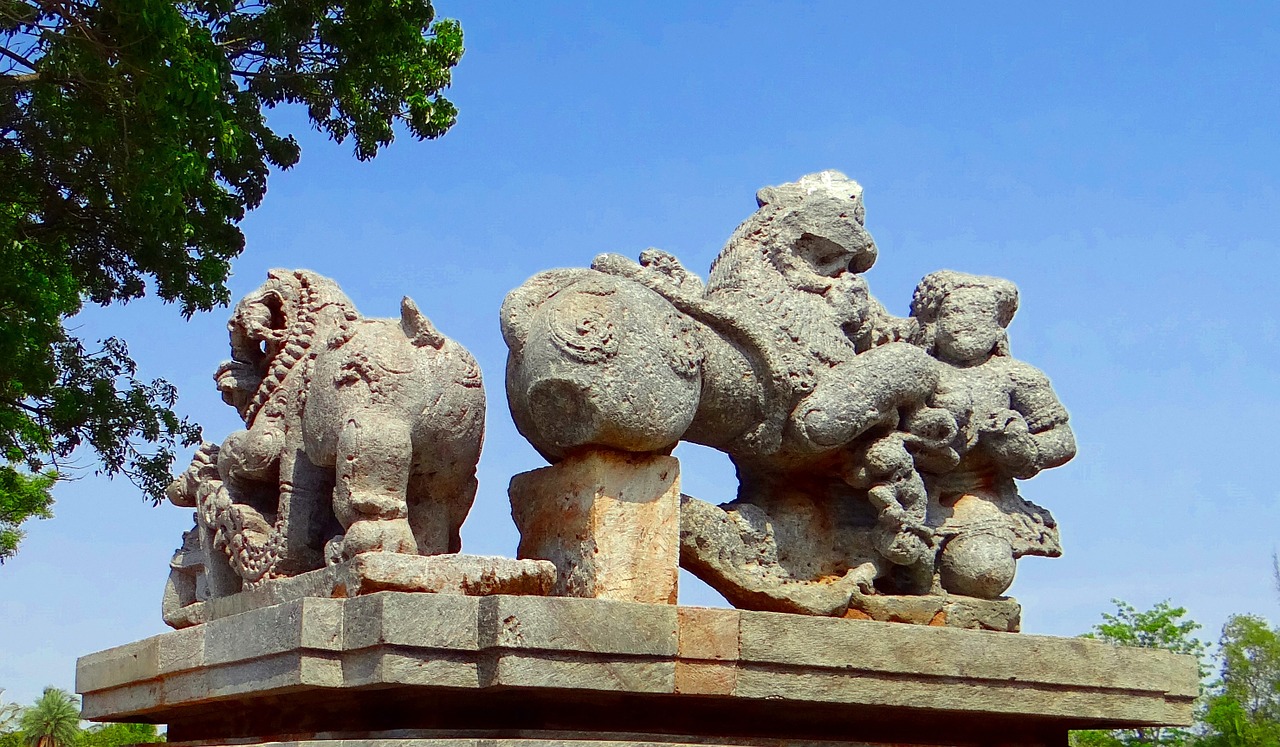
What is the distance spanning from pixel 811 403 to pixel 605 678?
1614mm

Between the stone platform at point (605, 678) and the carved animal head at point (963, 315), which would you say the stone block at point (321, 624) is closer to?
the stone platform at point (605, 678)

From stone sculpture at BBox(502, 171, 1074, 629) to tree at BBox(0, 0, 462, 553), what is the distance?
4403mm

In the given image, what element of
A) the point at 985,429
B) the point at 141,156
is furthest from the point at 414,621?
the point at 141,156

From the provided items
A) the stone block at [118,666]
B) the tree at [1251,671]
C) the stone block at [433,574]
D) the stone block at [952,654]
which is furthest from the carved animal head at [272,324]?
the tree at [1251,671]

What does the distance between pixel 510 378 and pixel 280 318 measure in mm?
1119

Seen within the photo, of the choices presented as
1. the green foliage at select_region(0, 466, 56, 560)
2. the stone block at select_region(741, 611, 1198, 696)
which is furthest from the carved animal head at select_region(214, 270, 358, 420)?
the green foliage at select_region(0, 466, 56, 560)

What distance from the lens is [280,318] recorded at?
6223mm

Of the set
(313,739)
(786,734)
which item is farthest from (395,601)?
(786,734)

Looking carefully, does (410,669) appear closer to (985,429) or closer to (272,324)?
(272,324)

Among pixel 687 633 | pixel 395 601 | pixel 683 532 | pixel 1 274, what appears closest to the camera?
pixel 395 601

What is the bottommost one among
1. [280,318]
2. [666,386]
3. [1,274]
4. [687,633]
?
[687,633]

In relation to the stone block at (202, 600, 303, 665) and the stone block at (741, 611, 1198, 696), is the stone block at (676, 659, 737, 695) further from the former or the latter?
the stone block at (202, 600, 303, 665)

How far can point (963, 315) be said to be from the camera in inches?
266

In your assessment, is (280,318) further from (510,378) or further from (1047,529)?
(1047,529)
